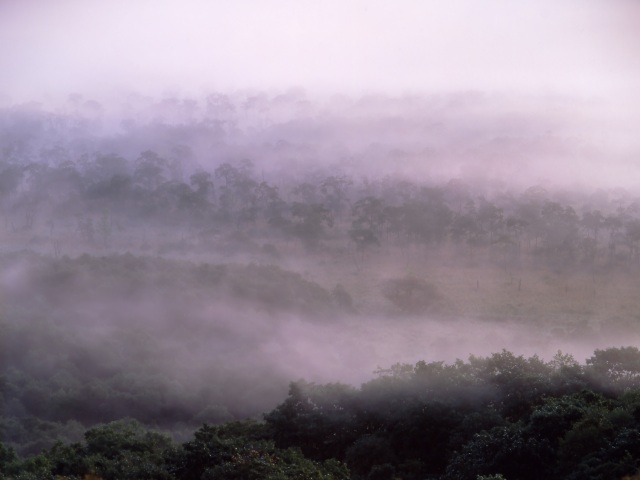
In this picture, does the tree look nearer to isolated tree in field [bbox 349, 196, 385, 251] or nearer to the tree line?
the tree line

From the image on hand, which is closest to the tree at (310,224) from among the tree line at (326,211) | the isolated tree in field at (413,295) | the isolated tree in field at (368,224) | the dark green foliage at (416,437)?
the tree line at (326,211)

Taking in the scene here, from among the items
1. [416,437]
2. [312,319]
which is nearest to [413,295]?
[312,319]

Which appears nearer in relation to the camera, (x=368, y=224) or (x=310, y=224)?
(x=310, y=224)

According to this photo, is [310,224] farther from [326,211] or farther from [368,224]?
[368,224]

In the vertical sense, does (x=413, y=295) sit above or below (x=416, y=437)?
above

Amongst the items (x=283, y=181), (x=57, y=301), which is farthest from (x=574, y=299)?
(x=283, y=181)

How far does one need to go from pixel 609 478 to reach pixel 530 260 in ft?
93.1

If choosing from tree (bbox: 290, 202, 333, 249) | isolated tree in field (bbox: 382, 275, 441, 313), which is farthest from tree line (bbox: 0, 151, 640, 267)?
isolated tree in field (bbox: 382, 275, 441, 313)

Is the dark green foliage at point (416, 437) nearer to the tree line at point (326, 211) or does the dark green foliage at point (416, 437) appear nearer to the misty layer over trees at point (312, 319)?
the misty layer over trees at point (312, 319)

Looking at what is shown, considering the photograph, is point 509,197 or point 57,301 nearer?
point 57,301

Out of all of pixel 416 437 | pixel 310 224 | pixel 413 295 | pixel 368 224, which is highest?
pixel 368 224

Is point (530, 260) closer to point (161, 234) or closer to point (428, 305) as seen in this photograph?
point (428, 305)

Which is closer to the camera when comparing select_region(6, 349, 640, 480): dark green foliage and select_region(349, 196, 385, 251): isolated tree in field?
select_region(6, 349, 640, 480): dark green foliage

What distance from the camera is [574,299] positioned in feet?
107
